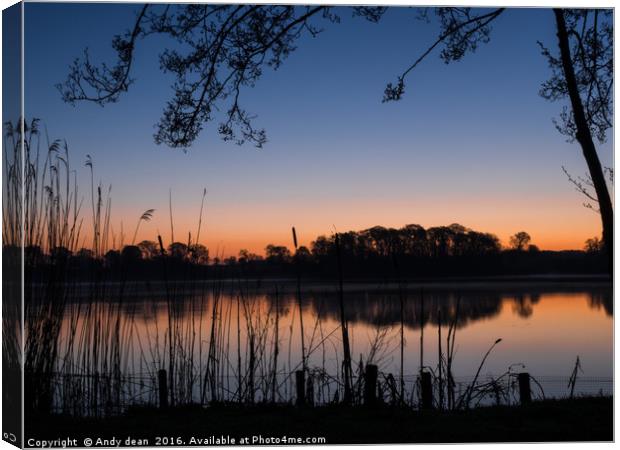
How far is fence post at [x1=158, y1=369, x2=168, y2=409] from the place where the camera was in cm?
360

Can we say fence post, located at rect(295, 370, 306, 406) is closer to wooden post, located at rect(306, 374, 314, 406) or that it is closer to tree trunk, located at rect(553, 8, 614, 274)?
wooden post, located at rect(306, 374, 314, 406)

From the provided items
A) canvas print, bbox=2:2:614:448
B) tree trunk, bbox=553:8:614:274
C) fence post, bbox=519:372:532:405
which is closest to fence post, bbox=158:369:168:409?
canvas print, bbox=2:2:614:448

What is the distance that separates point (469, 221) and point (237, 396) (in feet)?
5.85

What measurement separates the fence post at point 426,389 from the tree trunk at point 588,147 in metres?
0.99

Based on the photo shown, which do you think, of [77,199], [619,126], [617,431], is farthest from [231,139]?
[617,431]

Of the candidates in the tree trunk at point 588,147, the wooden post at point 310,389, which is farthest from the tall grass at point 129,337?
the tree trunk at point 588,147

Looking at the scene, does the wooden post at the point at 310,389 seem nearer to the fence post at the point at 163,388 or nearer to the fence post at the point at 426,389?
the fence post at the point at 426,389

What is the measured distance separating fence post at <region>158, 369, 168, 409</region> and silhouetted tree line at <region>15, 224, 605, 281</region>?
470 mm

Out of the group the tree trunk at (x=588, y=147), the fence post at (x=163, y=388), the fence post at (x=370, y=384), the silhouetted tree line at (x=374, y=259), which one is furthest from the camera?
the silhouetted tree line at (x=374, y=259)

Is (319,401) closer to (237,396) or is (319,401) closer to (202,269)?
(237,396)

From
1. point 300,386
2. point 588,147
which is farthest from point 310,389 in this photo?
point 588,147

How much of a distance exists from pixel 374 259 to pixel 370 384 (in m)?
1.47

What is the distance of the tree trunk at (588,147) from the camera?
3.18 meters

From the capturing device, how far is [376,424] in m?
3.13
